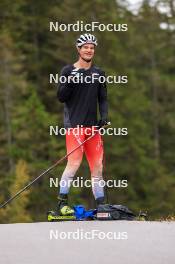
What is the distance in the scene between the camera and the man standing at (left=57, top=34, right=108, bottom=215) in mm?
9961

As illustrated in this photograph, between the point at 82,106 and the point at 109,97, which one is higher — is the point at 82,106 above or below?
below

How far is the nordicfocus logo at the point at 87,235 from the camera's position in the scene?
26.6 feet

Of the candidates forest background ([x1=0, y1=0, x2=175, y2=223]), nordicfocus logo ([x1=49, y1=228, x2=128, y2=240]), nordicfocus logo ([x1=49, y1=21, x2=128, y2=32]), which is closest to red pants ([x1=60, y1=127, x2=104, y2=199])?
nordicfocus logo ([x1=49, y1=228, x2=128, y2=240])

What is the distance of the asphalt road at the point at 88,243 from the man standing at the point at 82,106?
41.7 inches

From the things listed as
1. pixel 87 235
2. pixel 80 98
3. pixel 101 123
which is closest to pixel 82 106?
pixel 80 98

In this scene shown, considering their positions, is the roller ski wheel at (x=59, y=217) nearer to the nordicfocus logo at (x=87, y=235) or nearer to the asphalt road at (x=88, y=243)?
the asphalt road at (x=88, y=243)

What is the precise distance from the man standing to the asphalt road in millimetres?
1058

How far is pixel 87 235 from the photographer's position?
27.4 feet

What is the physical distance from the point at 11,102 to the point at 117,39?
12.3m

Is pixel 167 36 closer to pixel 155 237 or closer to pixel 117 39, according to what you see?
pixel 117 39

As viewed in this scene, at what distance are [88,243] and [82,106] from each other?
8.59 feet

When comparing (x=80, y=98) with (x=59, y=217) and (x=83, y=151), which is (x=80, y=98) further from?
(x=59, y=217)

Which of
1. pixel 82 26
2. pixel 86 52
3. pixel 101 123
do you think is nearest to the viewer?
pixel 86 52

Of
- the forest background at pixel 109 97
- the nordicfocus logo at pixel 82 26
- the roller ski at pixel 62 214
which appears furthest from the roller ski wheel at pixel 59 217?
the forest background at pixel 109 97
